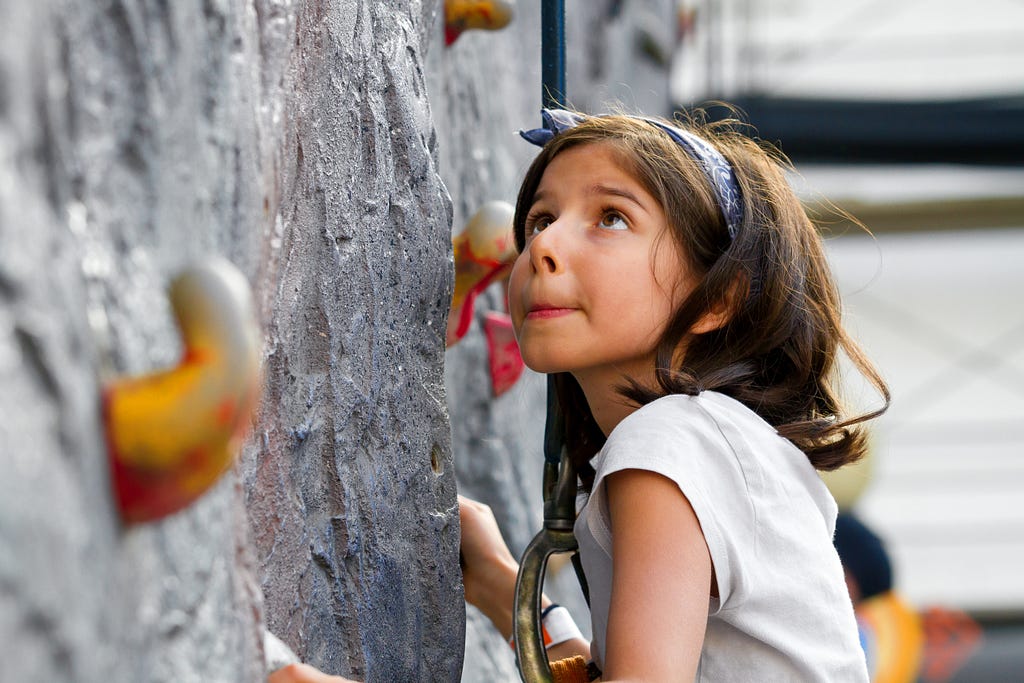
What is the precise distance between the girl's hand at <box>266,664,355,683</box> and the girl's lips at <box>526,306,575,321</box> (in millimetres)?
241

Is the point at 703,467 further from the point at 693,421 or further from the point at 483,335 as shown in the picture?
the point at 483,335

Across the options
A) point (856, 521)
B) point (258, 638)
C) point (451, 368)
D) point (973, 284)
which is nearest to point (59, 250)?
point (258, 638)

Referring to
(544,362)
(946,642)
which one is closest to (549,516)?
(544,362)

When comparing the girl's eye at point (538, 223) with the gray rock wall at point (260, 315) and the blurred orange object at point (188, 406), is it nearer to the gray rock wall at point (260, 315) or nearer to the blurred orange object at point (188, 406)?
the gray rock wall at point (260, 315)

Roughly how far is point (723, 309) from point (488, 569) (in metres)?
0.23

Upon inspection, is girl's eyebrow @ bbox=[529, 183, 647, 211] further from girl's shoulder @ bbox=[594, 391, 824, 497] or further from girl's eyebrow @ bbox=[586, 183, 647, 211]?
girl's shoulder @ bbox=[594, 391, 824, 497]

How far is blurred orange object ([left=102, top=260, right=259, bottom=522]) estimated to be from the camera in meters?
0.29

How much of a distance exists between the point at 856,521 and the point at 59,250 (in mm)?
2004

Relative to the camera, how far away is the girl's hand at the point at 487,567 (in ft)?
2.45

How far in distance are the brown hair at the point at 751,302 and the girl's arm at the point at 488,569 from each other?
8 centimetres

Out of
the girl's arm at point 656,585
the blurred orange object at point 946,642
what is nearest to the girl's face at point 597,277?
the girl's arm at point 656,585

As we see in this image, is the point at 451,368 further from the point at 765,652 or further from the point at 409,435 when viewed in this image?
the point at 765,652

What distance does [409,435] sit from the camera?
65 centimetres

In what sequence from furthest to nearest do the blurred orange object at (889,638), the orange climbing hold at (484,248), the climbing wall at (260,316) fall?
the blurred orange object at (889,638)
the orange climbing hold at (484,248)
the climbing wall at (260,316)
